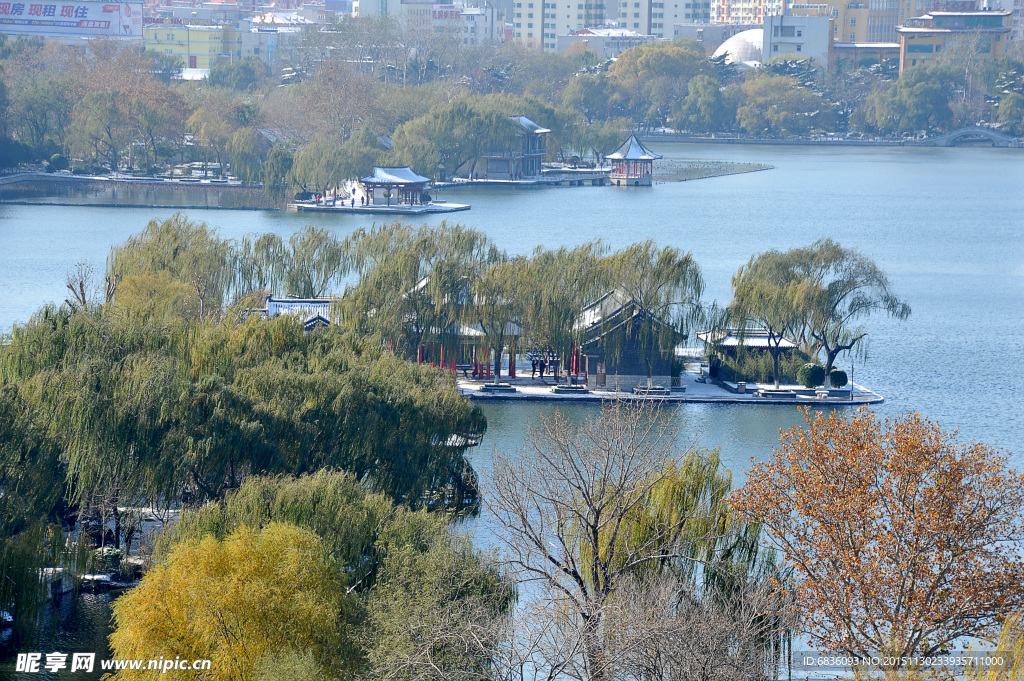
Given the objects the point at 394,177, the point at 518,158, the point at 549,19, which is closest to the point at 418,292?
the point at 394,177

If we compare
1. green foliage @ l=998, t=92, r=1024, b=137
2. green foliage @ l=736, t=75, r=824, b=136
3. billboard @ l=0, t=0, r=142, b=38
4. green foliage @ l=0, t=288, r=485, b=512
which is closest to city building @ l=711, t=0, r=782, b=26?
green foliage @ l=736, t=75, r=824, b=136

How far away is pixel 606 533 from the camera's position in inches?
509

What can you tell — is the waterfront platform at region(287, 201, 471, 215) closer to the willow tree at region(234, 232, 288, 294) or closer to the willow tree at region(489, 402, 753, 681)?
the willow tree at region(234, 232, 288, 294)

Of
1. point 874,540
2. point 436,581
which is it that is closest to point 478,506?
point 436,581

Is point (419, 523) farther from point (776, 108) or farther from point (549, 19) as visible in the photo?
point (549, 19)

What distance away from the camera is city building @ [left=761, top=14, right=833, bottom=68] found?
341 ft

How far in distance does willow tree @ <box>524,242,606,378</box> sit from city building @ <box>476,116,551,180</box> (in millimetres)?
37218

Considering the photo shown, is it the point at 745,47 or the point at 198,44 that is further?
the point at 198,44

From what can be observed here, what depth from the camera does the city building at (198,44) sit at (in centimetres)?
10894

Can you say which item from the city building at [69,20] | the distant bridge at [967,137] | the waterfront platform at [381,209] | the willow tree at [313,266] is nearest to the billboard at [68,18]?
the city building at [69,20]

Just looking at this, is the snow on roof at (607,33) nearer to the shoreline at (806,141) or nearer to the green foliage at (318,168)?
the shoreline at (806,141)

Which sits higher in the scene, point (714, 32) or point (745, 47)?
point (714, 32)

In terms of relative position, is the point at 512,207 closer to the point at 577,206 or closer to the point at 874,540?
the point at 577,206

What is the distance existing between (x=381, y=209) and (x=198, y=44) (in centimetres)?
6282
